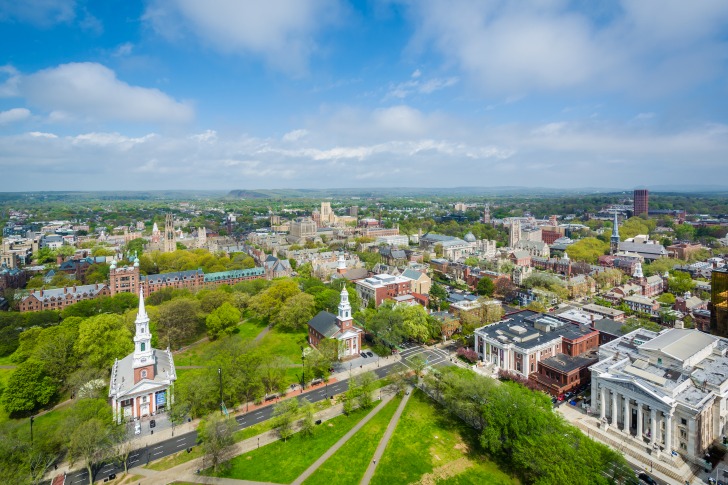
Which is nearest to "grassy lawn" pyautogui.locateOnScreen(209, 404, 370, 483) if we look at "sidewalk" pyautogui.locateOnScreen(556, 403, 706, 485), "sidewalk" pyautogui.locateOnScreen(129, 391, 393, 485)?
"sidewalk" pyautogui.locateOnScreen(129, 391, 393, 485)

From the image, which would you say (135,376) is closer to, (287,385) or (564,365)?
(287,385)

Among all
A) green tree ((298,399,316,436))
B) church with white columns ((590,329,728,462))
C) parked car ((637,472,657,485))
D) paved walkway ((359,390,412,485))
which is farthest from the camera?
green tree ((298,399,316,436))

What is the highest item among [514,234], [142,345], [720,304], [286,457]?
[514,234]

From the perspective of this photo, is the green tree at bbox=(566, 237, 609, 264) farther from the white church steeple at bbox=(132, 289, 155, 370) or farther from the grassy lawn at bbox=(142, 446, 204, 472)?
the white church steeple at bbox=(132, 289, 155, 370)

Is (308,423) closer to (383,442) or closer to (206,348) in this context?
(383,442)

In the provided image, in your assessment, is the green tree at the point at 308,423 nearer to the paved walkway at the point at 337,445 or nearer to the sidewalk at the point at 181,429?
the paved walkway at the point at 337,445

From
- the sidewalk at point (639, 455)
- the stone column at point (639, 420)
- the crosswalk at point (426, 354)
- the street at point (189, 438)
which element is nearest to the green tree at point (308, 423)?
the street at point (189, 438)

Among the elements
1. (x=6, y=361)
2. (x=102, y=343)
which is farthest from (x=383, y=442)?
(x=6, y=361)
